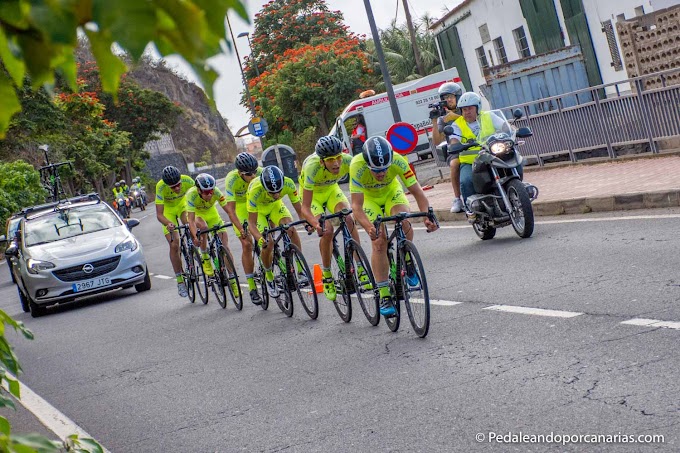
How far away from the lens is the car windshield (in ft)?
56.7

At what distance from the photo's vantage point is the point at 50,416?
8164 millimetres

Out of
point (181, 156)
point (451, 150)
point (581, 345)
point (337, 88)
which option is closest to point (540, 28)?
point (337, 88)

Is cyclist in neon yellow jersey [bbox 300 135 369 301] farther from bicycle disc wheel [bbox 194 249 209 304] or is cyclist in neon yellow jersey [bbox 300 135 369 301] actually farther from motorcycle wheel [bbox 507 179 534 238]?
bicycle disc wheel [bbox 194 249 209 304]

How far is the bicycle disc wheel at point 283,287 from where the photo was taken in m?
10.8

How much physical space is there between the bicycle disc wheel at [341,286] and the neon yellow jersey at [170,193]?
522 cm

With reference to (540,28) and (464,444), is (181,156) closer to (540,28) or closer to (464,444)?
(540,28)

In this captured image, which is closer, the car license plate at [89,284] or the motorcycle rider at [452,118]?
the motorcycle rider at [452,118]

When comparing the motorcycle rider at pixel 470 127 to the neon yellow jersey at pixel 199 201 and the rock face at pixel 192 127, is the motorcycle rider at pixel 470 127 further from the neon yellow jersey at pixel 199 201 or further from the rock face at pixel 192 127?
the rock face at pixel 192 127

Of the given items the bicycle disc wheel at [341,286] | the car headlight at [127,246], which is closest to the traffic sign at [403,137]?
the car headlight at [127,246]

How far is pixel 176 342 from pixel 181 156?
4033 inches

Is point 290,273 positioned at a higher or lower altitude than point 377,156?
lower

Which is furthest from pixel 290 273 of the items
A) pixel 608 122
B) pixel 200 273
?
pixel 608 122

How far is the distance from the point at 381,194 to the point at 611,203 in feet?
18.0

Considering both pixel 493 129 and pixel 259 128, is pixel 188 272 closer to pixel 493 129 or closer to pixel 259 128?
pixel 493 129
